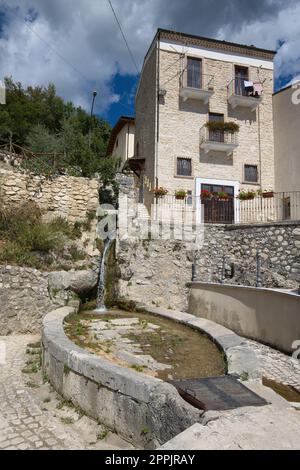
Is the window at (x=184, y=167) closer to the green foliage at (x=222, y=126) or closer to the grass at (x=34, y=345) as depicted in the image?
the green foliage at (x=222, y=126)

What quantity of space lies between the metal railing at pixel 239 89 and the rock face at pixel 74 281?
44.8 ft

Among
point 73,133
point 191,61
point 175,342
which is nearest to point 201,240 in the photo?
point 175,342

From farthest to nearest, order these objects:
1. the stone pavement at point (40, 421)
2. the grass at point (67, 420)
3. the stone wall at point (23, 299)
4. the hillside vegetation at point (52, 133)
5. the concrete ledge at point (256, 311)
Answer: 1. the hillside vegetation at point (52, 133)
2. the stone wall at point (23, 299)
3. the concrete ledge at point (256, 311)
4. the grass at point (67, 420)
5. the stone pavement at point (40, 421)

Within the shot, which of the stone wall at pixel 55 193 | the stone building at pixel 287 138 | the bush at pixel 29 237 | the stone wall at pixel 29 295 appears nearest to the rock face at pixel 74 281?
the stone wall at pixel 29 295

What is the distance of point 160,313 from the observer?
977 cm

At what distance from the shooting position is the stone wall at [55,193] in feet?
41.3

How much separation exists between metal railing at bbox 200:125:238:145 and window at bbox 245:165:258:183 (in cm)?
160

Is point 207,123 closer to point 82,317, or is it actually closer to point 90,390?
point 82,317

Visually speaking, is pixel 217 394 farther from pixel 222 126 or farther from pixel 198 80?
pixel 198 80

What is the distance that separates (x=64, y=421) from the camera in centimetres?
421

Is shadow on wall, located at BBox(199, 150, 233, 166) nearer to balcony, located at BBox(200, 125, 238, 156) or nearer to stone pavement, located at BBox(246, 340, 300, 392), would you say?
balcony, located at BBox(200, 125, 238, 156)

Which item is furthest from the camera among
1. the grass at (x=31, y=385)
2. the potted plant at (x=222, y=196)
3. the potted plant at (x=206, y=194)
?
the potted plant at (x=206, y=194)

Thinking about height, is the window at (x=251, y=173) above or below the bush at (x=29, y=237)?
above

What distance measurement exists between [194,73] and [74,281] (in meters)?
14.1
